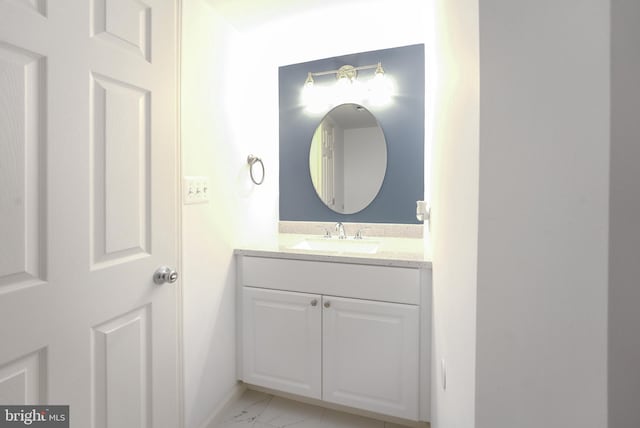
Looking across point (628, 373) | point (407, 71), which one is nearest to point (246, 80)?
point (407, 71)

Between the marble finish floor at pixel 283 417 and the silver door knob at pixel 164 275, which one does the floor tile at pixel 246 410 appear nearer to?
the marble finish floor at pixel 283 417

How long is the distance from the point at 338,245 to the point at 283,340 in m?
0.69

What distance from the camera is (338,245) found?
1939mm

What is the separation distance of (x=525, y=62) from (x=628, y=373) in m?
0.38

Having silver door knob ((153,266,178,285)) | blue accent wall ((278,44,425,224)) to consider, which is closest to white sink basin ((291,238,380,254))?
blue accent wall ((278,44,425,224))

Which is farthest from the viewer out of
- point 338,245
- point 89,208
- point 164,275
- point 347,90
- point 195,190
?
point 347,90

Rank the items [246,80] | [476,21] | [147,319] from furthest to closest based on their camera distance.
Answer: [246,80] < [147,319] < [476,21]

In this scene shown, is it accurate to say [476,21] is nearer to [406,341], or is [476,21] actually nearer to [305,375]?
[406,341]

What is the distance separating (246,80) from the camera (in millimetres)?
1800

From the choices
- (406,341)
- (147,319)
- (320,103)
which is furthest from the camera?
(320,103)

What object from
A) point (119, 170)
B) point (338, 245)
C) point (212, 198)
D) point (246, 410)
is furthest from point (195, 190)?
point (246, 410)

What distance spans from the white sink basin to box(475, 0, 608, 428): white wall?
4.73 feet

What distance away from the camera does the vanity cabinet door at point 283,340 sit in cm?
150

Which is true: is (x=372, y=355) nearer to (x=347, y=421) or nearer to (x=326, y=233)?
(x=347, y=421)
